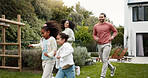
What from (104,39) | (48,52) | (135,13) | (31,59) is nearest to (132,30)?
(135,13)

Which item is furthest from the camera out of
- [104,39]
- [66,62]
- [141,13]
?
[141,13]

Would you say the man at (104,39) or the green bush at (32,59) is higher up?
the man at (104,39)

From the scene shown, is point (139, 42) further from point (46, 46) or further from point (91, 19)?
point (91, 19)

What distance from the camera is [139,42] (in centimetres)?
2027

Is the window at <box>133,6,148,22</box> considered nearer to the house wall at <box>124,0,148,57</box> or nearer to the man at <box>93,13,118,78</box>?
the house wall at <box>124,0,148,57</box>

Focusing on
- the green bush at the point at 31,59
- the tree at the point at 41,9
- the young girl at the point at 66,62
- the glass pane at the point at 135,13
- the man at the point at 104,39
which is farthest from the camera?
the tree at the point at 41,9

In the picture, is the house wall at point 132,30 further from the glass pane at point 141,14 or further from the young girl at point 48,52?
the young girl at point 48,52

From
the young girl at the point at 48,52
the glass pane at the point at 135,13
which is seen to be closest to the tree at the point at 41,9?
the glass pane at the point at 135,13

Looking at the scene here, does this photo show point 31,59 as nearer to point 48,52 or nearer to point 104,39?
point 104,39

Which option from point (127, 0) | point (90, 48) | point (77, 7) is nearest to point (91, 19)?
point (77, 7)

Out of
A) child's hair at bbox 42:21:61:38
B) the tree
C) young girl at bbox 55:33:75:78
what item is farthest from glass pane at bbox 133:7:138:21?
young girl at bbox 55:33:75:78

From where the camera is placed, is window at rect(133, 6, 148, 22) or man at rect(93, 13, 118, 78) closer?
man at rect(93, 13, 118, 78)

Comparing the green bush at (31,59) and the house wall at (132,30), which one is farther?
the house wall at (132,30)

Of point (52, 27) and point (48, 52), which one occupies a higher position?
point (52, 27)
